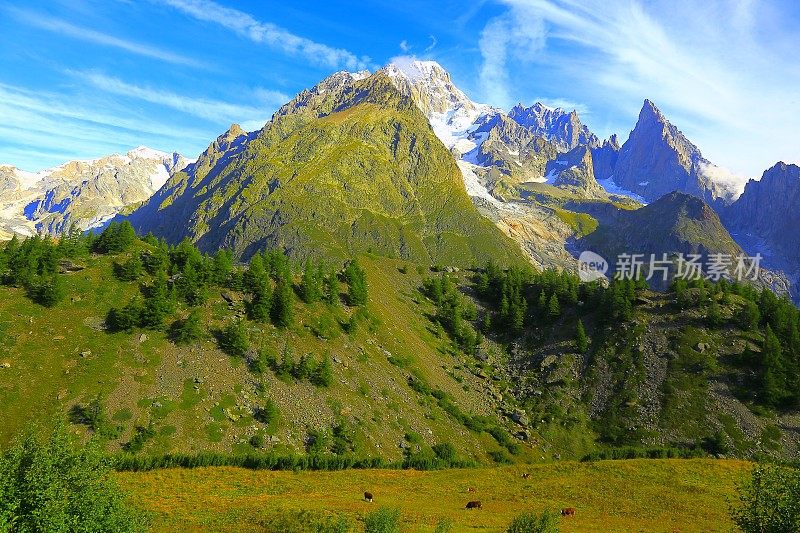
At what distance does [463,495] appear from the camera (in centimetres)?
5712

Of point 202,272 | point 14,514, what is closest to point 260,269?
point 202,272

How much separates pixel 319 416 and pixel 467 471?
25344 millimetres

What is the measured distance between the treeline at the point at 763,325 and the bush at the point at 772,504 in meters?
80.0

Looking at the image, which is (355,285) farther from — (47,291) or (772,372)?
(772,372)

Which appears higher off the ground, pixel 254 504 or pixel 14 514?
pixel 14 514

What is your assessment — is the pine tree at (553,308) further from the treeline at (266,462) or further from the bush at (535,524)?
the bush at (535,524)

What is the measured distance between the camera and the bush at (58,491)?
26.0m

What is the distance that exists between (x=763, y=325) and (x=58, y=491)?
441ft

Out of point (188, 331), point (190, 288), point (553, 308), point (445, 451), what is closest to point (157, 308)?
point (188, 331)

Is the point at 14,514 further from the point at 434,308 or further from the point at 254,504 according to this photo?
the point at 434,308

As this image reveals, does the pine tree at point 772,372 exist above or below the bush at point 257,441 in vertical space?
above

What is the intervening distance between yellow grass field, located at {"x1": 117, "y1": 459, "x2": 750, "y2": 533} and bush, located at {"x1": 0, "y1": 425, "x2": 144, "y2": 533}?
12894mm

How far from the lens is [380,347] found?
10356 cm

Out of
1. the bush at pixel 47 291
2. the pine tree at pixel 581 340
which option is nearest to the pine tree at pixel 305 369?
the bush at pixel 47 291
